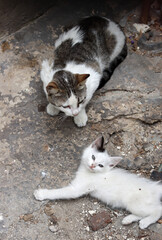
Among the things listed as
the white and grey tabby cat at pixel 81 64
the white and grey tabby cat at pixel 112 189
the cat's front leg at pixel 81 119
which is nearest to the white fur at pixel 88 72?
the white and grey tabby cat at pixel 81 64

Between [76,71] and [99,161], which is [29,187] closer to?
[99,161]

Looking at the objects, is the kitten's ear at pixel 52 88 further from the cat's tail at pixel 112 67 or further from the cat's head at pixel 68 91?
the cat's tail at pixel 112 67

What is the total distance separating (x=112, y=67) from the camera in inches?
158

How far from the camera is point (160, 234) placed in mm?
2852

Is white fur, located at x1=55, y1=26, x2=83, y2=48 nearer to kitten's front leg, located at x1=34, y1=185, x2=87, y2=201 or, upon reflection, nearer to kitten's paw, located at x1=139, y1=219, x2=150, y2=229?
kitten's front leg, located at x1=34, y1=185, x2=87, y2=201

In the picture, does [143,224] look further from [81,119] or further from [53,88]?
[53,88]

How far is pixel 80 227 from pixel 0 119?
1463mm

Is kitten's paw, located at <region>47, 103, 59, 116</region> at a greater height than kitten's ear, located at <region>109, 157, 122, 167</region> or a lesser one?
greater

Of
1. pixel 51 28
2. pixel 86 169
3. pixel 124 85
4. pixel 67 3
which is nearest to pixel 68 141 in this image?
pixel 86 169

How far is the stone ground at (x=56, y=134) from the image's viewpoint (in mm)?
2918

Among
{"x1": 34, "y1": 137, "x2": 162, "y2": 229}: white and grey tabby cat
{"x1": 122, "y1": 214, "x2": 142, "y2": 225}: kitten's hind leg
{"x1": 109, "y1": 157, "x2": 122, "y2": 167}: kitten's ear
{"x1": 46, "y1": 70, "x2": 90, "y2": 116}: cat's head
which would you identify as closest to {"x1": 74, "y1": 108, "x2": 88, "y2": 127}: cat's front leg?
{"x1": 46, "y1": 70, "x2": 90, "y2": 116}: cat's head

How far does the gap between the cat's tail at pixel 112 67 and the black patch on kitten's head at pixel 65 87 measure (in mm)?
693

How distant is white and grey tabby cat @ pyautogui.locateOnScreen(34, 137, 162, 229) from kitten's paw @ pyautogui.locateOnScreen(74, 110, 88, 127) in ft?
1.32

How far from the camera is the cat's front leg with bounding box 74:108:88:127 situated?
349 cm
